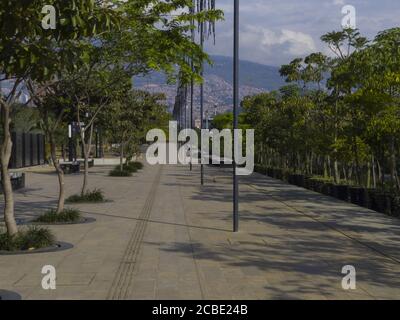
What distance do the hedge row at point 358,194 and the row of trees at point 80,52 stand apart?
657cm

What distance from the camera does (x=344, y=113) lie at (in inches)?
1008

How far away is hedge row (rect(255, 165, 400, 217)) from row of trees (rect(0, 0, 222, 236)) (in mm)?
6572

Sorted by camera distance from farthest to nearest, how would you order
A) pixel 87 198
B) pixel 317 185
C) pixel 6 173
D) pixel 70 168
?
pixel 70 168 < pixel 317 185 < pixel 87 198 < pixel 6 173

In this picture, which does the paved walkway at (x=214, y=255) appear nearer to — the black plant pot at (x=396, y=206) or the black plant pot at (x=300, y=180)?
the black plant pot at (x=396, y=206)

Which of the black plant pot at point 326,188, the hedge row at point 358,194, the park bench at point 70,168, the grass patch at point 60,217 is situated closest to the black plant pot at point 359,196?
the hedge row at point 358,194

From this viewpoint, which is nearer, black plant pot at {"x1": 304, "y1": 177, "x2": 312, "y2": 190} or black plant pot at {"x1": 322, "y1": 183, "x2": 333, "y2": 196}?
black plant pot at {"x1": 322, "y1": 183, "x2": 333, "y2": 196}

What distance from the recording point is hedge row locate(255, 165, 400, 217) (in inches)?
728

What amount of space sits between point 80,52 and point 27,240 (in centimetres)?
429

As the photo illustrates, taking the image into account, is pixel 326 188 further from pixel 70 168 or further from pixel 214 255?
pixel 70 168

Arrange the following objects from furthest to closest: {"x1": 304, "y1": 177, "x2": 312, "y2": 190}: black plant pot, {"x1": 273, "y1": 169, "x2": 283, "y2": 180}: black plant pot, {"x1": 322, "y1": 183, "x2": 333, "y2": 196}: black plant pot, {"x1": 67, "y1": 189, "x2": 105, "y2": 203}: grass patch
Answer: {"x1": 273, "y1": 169, "x2": 283, "y2": 180}: black plant pot < {"x1": 304, "y1": 177, "x2": 312, "y2": 190}: black plant pot < {"x1": 322, "y1": 183, "x2": 333, "y2": 196}: black plant pot < {"x1": 67, "y1": 189, "x2": 105, "y2": 203}: grass patch

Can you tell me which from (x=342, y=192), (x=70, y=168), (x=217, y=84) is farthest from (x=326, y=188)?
(x=217, y=84)

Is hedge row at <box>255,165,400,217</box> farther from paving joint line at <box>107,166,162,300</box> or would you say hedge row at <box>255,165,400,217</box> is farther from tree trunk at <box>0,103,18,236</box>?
tree trunk at <box>0,103,18,236</box>

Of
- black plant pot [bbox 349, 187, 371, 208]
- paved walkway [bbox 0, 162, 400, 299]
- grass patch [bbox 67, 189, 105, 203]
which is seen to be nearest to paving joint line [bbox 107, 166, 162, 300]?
paved walkway [bbox 0, 162, 400, 299]
